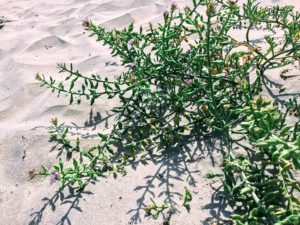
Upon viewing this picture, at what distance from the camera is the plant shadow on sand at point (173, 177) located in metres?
1.73

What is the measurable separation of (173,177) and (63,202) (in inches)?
20.3

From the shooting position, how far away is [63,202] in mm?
1877

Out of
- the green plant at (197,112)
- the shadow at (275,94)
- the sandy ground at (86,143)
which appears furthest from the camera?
the shadow at (275,94)

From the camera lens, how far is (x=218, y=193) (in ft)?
5.72

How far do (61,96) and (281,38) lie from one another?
1517mm

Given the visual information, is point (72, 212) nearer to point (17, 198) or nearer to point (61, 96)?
point (17, 198)

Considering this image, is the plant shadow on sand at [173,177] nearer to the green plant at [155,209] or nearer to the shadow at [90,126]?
the green plant at [155,209]

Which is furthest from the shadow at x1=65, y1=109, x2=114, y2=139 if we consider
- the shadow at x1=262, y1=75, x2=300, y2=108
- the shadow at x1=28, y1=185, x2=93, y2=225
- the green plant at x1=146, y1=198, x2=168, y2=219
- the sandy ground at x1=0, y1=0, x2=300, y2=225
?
the shadow at x1=262, y1=75, x2=300, y2=108

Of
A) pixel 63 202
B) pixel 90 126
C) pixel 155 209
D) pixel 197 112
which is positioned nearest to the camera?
pixel 155 209

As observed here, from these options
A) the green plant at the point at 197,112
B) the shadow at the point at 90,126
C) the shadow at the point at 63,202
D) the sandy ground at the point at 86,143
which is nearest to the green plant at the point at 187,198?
the sandy ground at the point at 86,143

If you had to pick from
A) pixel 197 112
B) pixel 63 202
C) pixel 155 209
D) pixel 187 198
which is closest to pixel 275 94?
pixel 197 112

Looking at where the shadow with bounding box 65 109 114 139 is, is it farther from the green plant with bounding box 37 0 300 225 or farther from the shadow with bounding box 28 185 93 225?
the shadow with bounding box 28 185 93 225

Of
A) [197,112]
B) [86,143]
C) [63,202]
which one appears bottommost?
[63,202]

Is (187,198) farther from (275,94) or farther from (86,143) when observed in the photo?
(275,94)
